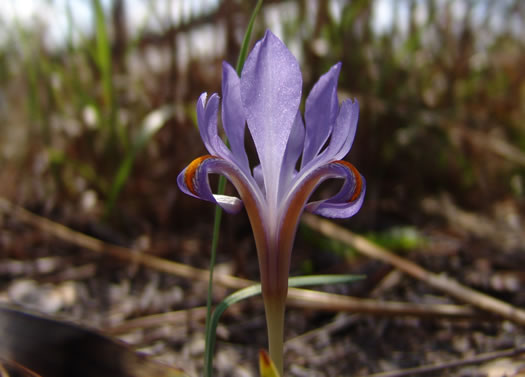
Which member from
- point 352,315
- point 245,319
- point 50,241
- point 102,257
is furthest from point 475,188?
point 50,241

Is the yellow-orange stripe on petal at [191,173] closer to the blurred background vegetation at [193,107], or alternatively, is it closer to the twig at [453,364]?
the twig at [453,364]

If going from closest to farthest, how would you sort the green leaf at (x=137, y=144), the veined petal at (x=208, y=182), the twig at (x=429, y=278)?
the veined petal at (x=208, y=182), the twig at (x=429, y=278), the green leaf at (x=137, y=144)

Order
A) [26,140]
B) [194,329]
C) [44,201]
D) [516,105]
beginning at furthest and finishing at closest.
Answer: [516,105]
[26,140]
[44,201]
[194,329]

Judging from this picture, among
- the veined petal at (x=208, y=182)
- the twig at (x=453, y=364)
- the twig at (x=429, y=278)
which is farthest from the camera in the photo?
the twig at (x=429, y=278)

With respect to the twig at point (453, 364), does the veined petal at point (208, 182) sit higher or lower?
higher

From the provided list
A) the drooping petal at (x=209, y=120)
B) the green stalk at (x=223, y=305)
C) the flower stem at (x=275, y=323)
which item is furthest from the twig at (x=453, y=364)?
the drooping petal at (x=209, y=120)

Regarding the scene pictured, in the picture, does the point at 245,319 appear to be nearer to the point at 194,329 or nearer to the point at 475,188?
the point at 194,329

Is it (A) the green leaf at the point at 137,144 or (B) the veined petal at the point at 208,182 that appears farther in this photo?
(A) the green leaf at the point at 137,144
